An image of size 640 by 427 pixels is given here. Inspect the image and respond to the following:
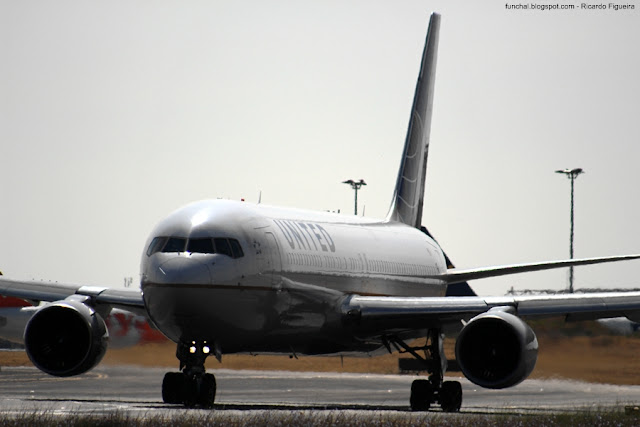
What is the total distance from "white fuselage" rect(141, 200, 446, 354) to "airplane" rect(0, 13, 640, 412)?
28 mm

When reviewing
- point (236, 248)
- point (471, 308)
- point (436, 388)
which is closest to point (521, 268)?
point (436, 388)

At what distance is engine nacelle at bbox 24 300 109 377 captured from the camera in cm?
2617

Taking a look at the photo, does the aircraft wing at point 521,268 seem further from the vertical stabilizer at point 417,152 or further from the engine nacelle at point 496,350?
the engine nacelle at point 496,350

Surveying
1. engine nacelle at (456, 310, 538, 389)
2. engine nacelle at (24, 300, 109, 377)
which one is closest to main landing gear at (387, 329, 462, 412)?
engine nacelle at (456, 310, 538, 389)

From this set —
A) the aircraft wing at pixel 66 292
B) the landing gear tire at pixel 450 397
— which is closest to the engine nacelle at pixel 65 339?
the aircraft wing at pixel 66 292

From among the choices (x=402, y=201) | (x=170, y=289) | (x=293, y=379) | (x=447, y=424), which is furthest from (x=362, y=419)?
(x=293, y=379)

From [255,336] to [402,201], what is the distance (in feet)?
44.8

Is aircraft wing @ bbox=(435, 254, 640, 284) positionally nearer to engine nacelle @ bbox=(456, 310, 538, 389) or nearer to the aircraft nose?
engine nacelle @ bbox=(456, 310, 538, 389)

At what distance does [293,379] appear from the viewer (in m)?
43.0

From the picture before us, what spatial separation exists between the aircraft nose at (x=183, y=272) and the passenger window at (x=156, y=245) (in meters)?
0.62

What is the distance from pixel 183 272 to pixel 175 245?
2.93 ft

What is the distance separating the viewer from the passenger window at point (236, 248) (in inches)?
1006

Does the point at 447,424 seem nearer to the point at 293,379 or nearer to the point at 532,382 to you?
the point at 532,382

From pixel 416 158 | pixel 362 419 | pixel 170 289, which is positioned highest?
pixel 416 158
